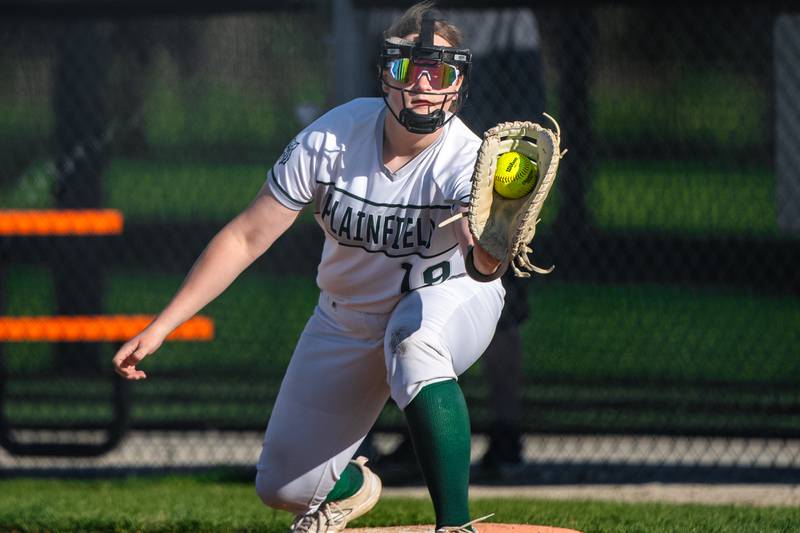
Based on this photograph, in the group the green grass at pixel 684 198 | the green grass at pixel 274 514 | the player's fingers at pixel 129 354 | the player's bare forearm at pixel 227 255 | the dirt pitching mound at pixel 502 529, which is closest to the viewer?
the player's fingers at pixel 129 354

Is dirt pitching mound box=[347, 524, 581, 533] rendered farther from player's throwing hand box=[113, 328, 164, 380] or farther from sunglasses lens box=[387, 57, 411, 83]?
sunglasses lens box=[387, 57, 411, 83]

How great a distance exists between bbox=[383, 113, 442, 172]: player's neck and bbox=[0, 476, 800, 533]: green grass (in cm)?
137

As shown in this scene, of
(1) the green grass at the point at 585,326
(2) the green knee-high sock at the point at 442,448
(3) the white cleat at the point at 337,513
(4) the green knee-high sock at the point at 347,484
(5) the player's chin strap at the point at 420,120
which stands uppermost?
(5) the player's chin strap at the point at 420,120

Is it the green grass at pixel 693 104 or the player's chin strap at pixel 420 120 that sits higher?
the player's chin strap at pixel 420 120

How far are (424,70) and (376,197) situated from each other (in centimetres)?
36

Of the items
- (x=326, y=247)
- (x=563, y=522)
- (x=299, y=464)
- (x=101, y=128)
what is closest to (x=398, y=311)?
(x=326, y=247)

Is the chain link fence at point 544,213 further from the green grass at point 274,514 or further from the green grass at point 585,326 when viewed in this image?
the green grass at point 274,514

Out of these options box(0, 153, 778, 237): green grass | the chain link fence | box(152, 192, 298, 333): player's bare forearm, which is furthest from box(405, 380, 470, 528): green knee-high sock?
box(0, 153, 778, 237): green grass

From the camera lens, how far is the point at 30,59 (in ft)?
19.2

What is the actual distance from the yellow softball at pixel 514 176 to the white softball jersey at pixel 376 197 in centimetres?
20

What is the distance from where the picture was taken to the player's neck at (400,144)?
322cm

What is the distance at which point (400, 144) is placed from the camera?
3250mm

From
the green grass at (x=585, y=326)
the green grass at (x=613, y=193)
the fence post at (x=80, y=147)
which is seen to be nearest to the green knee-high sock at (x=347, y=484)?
the green grass at (x=585, y=326)

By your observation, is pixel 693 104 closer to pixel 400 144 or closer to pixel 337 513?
pixel 400 144
